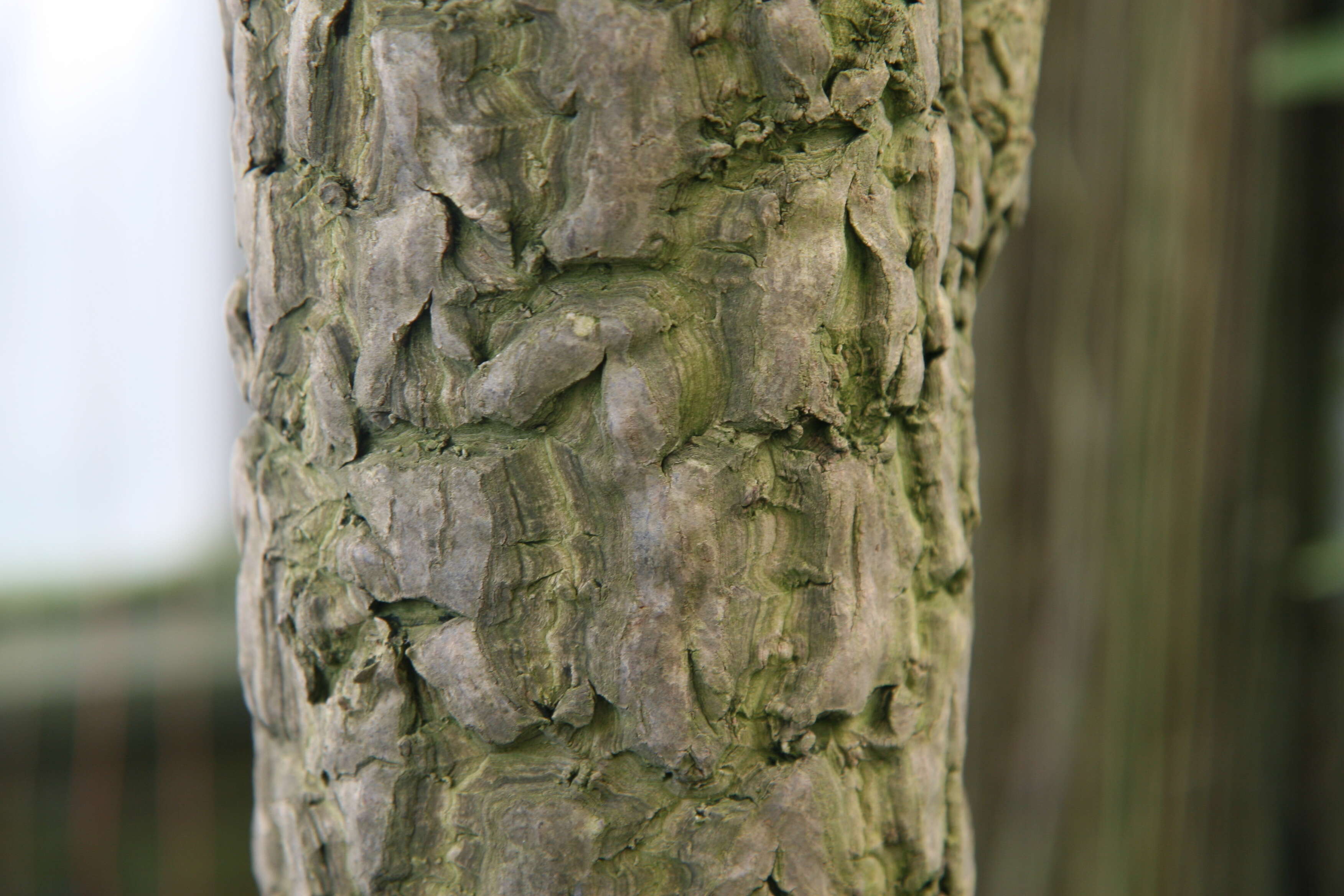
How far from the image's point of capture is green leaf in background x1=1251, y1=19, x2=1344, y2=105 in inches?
23.9

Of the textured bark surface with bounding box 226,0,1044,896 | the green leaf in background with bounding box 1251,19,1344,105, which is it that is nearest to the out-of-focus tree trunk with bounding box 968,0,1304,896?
the green leaf in background with bounding box 1251,19,1344,105

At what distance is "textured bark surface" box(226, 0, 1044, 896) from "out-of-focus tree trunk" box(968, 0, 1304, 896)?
397mm

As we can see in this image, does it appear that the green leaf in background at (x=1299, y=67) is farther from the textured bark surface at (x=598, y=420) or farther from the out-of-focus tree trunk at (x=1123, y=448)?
the textured bark surface at (x=598, y=420)

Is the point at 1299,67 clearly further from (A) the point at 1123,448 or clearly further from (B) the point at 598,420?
(B) the point at 598,420

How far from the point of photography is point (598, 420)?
0.77 feet

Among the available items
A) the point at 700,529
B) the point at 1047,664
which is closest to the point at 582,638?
the point at 700,529

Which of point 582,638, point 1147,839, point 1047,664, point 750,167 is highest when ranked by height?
point 750,167

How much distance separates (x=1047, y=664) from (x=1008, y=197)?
1.35 ft

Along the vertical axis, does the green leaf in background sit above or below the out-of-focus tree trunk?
above

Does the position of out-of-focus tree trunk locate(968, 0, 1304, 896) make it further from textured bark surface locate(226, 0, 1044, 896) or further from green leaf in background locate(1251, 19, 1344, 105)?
textured bark surface locate(226, 0, 1044, 896)

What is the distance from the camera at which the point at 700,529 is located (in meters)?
0.24

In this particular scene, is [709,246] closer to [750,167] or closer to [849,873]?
[750,167]

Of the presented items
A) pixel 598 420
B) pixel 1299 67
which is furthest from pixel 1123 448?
pixel 598 420

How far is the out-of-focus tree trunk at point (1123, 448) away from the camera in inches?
25.0
